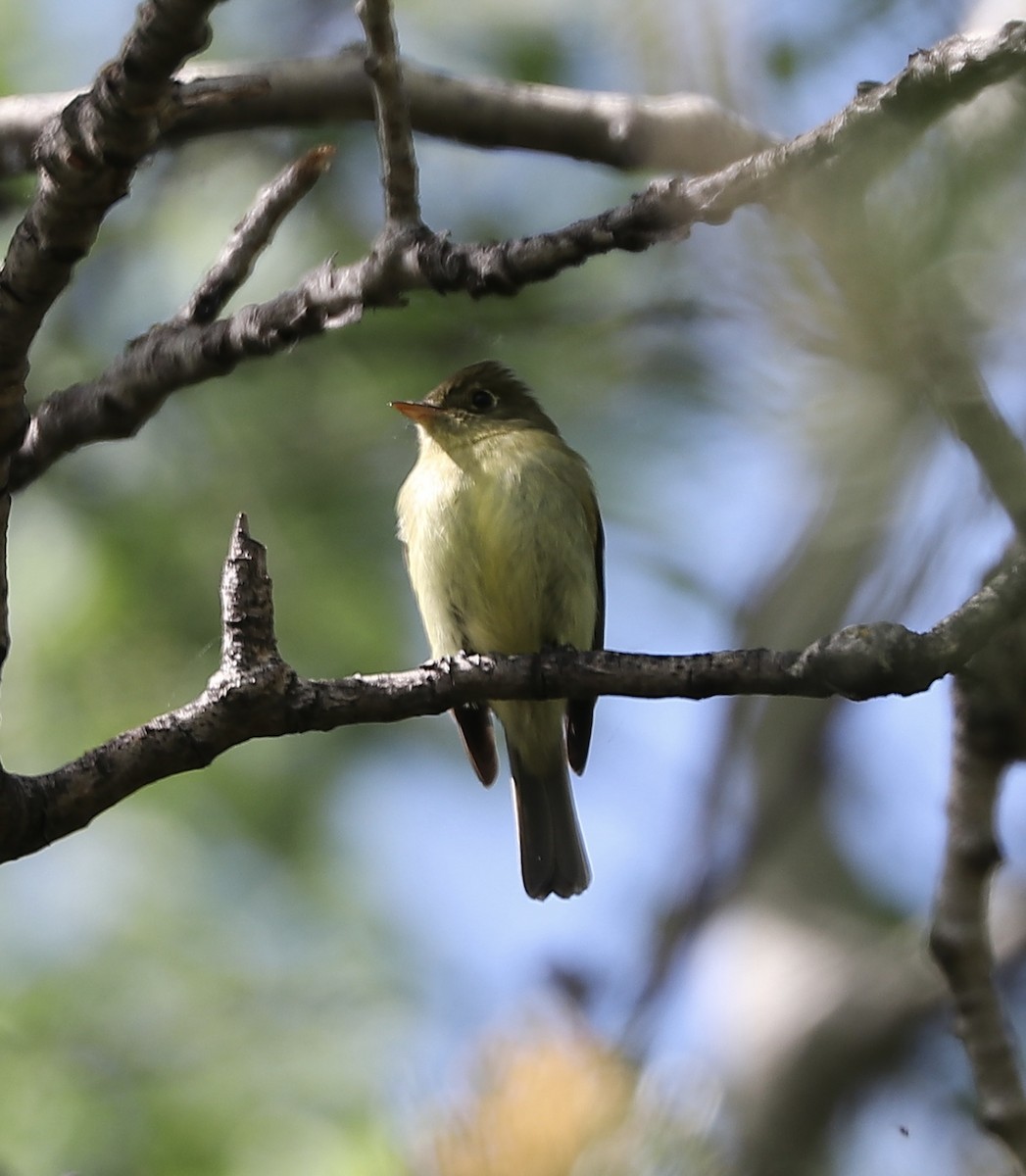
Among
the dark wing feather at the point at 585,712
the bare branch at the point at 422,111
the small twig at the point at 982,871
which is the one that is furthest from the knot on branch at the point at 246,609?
the dark wing feather at the point at 585,712

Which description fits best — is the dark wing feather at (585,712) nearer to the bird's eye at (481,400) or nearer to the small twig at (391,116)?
the bird's eye at (481,400)

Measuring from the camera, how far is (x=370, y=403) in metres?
6.58

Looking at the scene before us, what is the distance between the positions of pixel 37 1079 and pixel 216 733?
3.28 m

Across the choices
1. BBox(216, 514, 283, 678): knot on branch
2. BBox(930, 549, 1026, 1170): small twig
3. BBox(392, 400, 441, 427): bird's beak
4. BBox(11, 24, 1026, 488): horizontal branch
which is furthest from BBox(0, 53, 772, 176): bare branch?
BBox(216, 514, 283, 678): knot on branch

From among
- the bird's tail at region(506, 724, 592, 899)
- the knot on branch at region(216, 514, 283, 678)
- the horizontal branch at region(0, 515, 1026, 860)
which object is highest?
the knot on branch at region(216, 514, 283, 678)

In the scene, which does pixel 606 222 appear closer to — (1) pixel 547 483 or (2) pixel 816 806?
(1) pixel 547 483

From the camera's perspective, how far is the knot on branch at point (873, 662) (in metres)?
2.92

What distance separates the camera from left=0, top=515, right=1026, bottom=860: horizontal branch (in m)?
2.94

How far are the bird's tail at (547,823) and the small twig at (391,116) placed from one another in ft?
9.86

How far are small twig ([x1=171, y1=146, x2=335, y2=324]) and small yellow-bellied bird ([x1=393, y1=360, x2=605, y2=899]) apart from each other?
1.67 meters

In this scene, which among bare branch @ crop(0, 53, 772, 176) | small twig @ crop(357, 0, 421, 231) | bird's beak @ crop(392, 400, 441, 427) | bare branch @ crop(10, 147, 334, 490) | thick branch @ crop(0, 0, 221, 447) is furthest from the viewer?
bird's beak @ crop(392, 400, 441, 427)

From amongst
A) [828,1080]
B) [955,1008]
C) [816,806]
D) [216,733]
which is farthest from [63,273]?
[816,806]

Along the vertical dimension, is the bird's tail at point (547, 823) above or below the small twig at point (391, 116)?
below

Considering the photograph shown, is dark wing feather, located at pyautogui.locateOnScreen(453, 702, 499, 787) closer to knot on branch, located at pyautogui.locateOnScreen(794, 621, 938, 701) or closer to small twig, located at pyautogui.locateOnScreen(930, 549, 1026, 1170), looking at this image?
small twig, located at pyautogui.locateOnScreen(930, 549, 1026, 1170)
